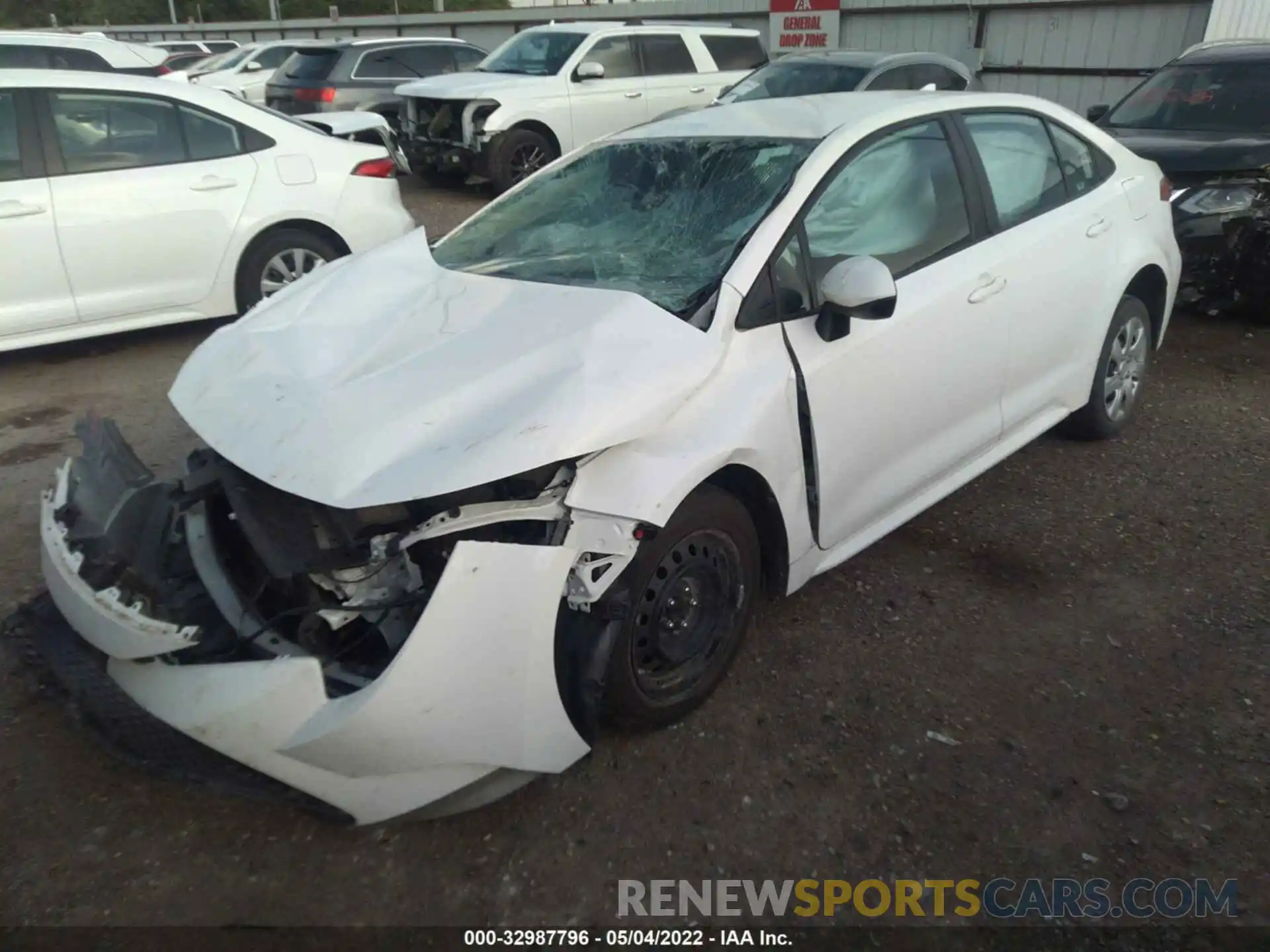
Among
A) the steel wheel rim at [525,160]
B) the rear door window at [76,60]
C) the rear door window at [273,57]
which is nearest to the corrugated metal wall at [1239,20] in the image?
the steel wheel rim at [525,160]

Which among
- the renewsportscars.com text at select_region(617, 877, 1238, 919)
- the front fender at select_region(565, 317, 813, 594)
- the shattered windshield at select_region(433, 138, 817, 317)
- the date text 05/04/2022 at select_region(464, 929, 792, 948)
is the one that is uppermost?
the shattered windshield at select_region(433, 138, 817, 317)

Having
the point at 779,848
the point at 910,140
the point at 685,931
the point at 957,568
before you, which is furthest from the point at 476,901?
the point at 910,140

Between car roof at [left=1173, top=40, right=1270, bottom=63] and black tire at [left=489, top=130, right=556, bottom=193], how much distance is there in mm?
6182

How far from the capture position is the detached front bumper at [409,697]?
2.24 m

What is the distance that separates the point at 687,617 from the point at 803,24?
16.1m

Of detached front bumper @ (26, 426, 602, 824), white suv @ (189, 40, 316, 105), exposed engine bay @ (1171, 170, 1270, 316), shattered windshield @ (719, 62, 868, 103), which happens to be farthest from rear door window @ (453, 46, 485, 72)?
detached front bumper @ (26, 426, 602, 824)

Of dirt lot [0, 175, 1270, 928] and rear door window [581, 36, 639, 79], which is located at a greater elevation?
rear door window [581, 36, 639, 79]

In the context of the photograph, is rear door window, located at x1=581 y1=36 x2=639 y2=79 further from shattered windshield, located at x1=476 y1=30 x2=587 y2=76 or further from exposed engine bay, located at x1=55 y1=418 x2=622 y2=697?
exposed engine bay, located at x1=55 y1=418 x2=622 y2=697

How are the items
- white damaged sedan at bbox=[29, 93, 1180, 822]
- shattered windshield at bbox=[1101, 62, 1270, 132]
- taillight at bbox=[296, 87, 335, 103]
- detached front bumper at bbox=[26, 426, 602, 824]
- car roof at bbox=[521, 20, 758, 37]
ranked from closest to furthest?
detached front bumper at bbox=[26, 426, 602, 824] → white damaged sedan at bbox=[29, 93, 1180, 822] → shattered windshield at bbox=[1101, 62, 1270, 132] → car roof at bbox=[521, 20, 758, 37] → taillight at bbox=[296, 87, 335, 103]

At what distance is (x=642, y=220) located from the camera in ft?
11.2

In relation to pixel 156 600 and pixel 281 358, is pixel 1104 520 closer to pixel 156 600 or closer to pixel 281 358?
pixel 281 358

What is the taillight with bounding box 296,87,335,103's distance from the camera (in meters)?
12.6

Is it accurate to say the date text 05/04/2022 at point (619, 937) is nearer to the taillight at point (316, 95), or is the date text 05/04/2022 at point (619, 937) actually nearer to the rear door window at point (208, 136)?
the rear door window at point (208, 136)

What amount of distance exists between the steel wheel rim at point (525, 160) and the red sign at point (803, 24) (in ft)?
22.0
